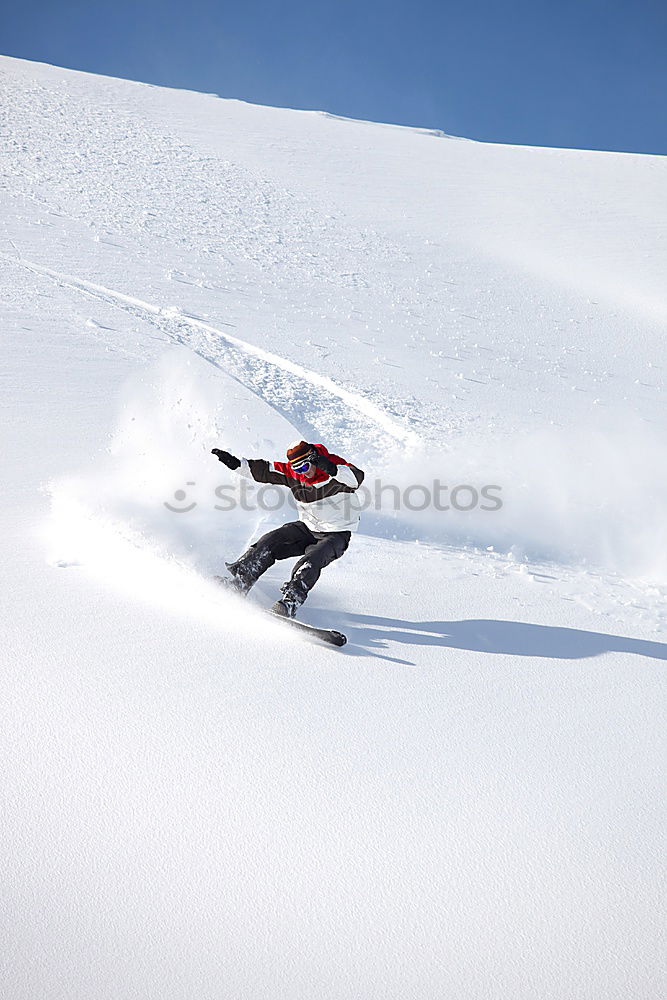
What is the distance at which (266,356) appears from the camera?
1071cm

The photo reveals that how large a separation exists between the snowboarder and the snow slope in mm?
309

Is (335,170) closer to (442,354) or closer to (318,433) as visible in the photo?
(442,354)

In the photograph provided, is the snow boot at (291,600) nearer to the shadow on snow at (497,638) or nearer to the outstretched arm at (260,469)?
the shadow on snow at (497,638)

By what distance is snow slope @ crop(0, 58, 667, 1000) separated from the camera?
8.77 feet

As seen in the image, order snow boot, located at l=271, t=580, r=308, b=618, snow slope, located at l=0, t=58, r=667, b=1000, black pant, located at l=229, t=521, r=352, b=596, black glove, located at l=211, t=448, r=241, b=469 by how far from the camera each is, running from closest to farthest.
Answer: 1. snow slope, located at l=0, t=58, r=667, b=1000
2. snow boot, located at l=271, t=580, r=308, b=618
3. black pant, located at l=229, t=521, r=352, b=596
4. black glove, located at l=211, t=448, r=241, b=469

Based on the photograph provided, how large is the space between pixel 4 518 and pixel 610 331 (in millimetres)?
11011

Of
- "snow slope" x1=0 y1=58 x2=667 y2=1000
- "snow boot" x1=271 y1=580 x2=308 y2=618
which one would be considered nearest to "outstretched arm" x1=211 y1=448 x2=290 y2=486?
"snow slope" x1=0 y1=58 x2=667 y2=1000

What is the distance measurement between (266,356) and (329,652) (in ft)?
22.9

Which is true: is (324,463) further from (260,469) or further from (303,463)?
(260,469)

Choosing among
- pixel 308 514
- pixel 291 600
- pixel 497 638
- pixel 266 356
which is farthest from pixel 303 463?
pixel 266 356

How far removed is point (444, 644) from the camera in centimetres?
471

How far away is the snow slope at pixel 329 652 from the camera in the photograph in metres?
2.67

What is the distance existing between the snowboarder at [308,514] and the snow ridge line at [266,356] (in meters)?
3.62

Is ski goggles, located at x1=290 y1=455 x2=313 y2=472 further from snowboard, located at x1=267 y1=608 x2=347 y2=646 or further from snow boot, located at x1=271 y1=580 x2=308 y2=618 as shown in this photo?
snowboard, located at x1=267 y1=608 x2=347 y2=646
